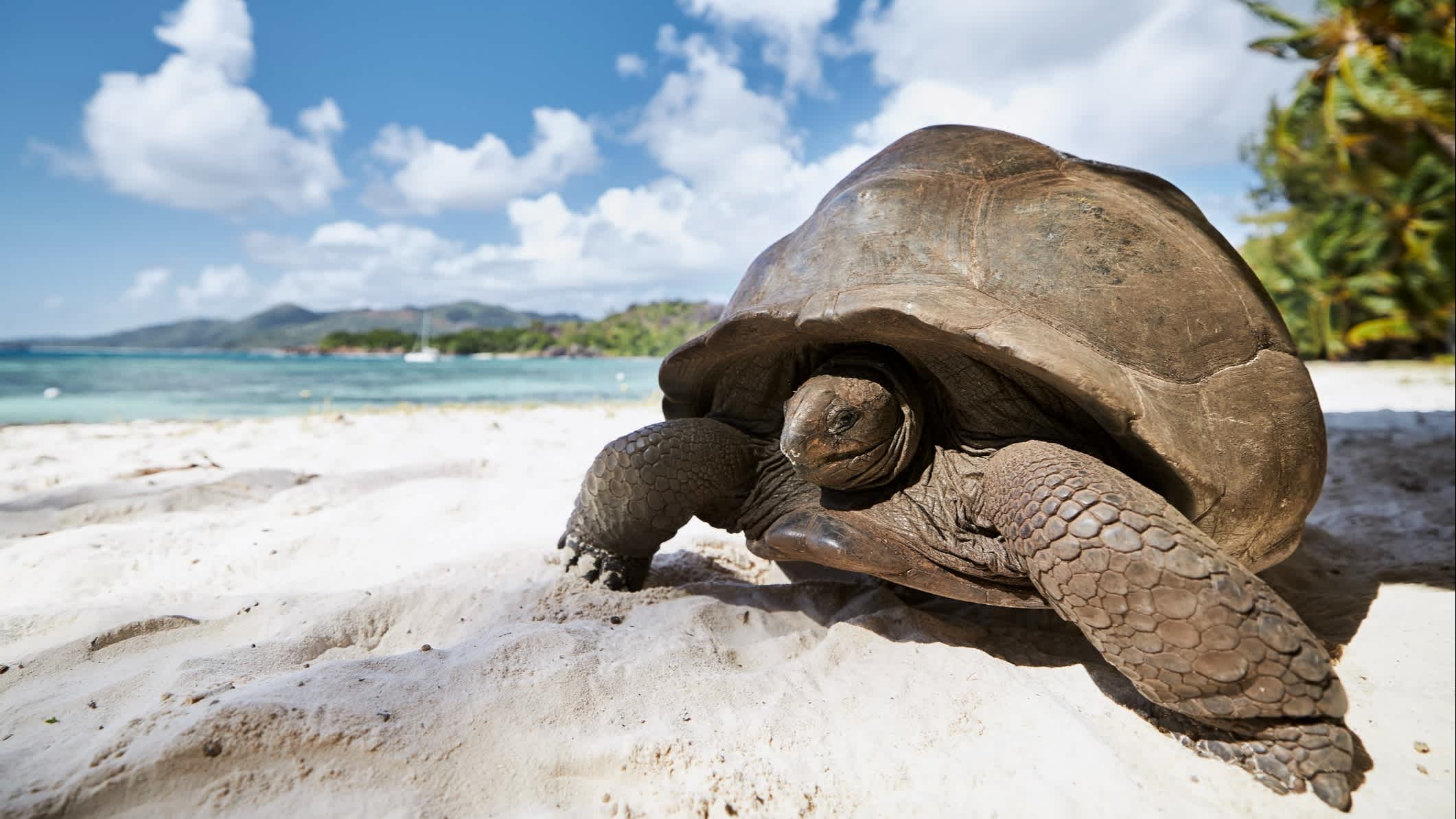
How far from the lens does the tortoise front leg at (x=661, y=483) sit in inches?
94.7

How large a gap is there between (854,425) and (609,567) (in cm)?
120

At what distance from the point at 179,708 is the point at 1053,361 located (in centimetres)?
217

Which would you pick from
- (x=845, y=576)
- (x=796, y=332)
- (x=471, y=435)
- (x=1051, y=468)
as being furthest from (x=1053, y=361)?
(x=471, y=435)

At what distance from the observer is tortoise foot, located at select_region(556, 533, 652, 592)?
269 centimetres

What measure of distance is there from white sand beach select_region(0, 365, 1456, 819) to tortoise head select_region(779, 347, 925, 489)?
52cm

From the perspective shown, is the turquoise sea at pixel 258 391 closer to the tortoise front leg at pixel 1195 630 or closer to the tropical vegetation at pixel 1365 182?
the tortoise front leg at pixel 1195 630

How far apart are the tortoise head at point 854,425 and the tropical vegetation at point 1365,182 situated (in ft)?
34.9

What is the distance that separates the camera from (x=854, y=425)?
2076 millimetres

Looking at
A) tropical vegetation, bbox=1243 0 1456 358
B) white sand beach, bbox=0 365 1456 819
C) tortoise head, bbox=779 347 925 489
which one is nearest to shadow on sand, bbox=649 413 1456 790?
white sand beach, bbox=0 365 1456 819

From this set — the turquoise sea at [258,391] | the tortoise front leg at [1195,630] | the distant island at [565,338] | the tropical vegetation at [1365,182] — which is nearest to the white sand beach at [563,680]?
the tortoise front leg at [1195,630]

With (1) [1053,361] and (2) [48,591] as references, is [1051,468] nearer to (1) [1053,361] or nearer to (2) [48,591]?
(1) [1053,361]

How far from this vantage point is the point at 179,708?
1.44m

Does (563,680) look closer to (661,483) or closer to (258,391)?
(661,483)

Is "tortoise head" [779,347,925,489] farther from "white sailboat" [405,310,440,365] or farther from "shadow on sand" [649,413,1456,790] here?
"white sailboat" [405,310,440,365]
